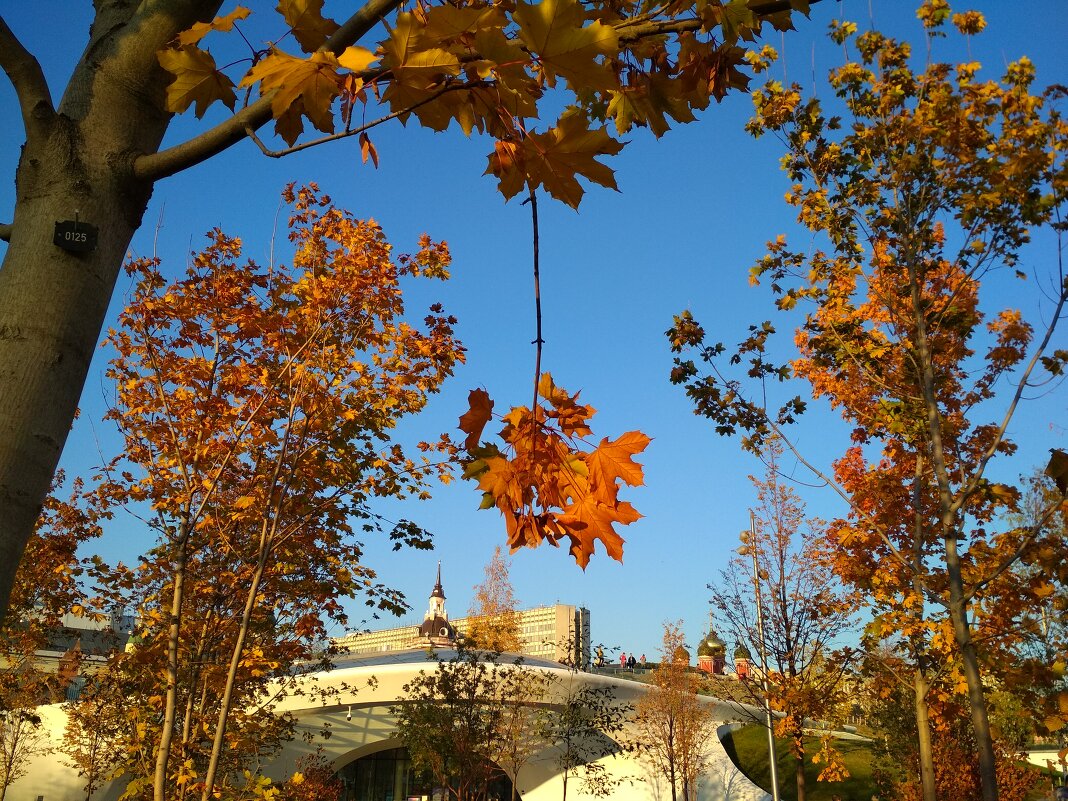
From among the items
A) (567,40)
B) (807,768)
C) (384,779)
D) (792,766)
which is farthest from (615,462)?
(384,779)

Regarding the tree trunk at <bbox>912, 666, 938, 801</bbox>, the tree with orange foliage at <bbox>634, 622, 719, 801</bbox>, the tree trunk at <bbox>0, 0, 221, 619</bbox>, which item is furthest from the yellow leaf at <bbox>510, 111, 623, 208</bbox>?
the tree with orange foliage at <bbox>634, 622, 719, 801</bbox>

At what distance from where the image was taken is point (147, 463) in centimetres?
899

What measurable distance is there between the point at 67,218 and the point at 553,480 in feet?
3.59

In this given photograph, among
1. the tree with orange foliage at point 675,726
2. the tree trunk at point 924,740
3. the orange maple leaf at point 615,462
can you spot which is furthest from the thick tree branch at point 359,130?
the tree with orange foliage at point 675,726

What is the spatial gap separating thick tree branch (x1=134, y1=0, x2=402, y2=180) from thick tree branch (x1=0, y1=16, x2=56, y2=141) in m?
0.20

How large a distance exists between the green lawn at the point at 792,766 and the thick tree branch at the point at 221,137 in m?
29.5

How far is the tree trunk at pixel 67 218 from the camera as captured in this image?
133cm

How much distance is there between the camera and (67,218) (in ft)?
4.86

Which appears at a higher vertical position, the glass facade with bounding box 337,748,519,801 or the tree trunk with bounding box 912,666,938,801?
the tree trunk with bounding box 912,666,938,801

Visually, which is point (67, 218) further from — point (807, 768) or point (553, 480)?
point (807, 768)

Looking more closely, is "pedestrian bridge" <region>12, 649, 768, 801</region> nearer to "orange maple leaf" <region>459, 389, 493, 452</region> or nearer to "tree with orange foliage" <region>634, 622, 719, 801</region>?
"tree with orange foliage" <region>634, 622, 719, 801</region>

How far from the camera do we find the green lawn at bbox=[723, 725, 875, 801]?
28.8 meters

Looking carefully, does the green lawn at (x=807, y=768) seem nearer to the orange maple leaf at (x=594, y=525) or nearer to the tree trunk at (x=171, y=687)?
the tree trunk at (x=171, y=687)

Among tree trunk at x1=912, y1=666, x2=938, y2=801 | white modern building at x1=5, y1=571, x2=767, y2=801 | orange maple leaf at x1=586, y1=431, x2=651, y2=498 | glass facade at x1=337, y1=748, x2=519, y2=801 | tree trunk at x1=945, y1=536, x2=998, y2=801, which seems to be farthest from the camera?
glass facade at x1=337, y1=748, x2=519, y2=801
